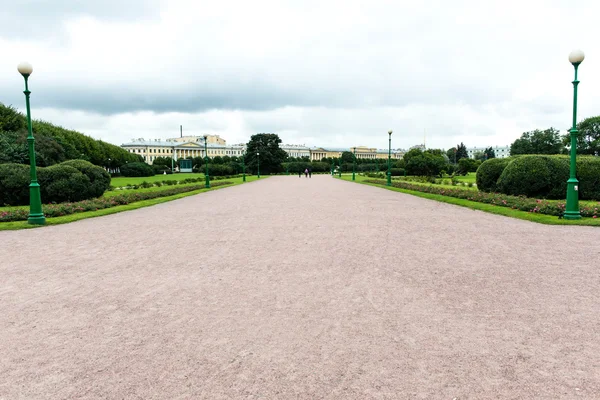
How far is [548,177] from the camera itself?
1805 centimetres

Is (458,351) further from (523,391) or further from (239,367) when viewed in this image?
(239,367)

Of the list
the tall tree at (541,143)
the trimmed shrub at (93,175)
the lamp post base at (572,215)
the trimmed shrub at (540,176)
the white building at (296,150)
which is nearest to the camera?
the lamp post base at (572,215)

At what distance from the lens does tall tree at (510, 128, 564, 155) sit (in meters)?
92.2

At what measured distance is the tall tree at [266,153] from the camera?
98250 mm

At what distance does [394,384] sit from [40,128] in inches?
2301

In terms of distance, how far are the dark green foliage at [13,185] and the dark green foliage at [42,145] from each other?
370 inches

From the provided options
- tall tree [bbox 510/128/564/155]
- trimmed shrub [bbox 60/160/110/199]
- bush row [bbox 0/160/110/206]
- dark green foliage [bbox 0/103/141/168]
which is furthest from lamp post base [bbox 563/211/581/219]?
tall tree [bbox 510/128/564/155]

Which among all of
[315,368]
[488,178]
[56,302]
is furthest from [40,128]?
[315,368]

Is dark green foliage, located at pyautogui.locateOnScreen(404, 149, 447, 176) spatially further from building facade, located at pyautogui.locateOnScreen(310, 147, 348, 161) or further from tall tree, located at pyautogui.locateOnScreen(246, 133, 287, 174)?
building facade, located at pyautogui.locateOnScreen(310, 147, 348, 161)

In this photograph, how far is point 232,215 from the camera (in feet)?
48.2

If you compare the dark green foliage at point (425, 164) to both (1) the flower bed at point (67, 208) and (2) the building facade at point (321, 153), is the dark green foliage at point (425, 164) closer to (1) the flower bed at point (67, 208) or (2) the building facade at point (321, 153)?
(1) the flower bed at point (67, 208)

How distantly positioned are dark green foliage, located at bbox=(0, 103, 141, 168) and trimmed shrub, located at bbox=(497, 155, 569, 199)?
30329 millimetres

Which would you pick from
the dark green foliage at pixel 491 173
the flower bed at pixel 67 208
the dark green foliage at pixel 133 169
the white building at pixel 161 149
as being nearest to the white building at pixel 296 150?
the white building at pixel 161 149

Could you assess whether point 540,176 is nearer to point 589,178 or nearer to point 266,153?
point 589,178
